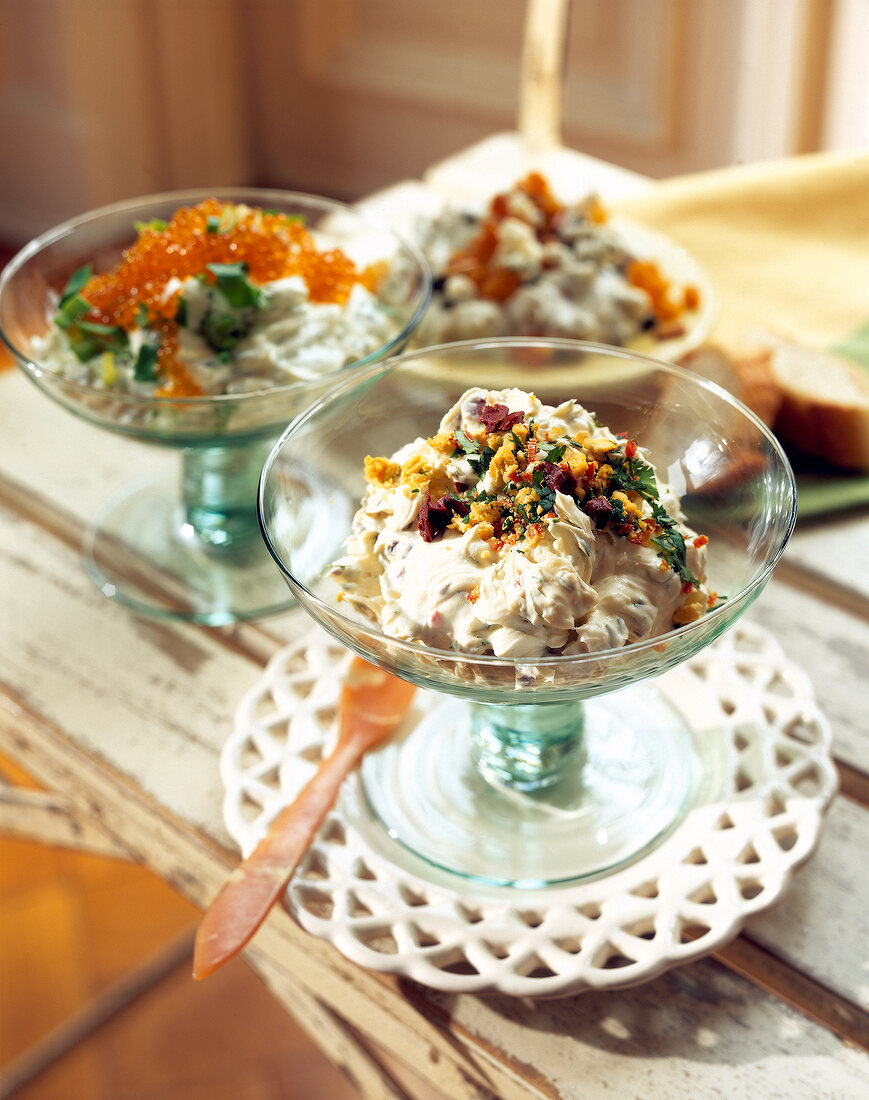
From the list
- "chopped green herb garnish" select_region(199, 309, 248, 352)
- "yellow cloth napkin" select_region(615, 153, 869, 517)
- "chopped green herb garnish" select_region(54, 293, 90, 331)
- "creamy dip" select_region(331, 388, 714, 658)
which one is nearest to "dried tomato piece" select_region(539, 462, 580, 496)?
"creamy dip" select_region(331, 388, 714, 658)

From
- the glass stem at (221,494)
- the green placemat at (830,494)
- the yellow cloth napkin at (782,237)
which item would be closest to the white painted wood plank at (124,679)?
the glass stem at (221,494)

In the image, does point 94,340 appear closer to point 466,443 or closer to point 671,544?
point 466,443

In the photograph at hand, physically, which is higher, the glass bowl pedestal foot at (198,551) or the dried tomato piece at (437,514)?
the dried tomato piece at (437,514)

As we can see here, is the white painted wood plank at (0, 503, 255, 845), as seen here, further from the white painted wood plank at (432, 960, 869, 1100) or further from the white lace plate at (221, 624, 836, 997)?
the white painted wood plank at (432, 960, 869, 1100)

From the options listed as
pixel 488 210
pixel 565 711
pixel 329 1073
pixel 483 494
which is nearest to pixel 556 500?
pixel 483 494

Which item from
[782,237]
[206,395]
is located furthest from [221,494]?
[782,237]

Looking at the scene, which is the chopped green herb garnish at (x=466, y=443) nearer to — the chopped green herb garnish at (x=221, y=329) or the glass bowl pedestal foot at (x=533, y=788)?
the glass bowl pedestal foot at (x=533, y=788)

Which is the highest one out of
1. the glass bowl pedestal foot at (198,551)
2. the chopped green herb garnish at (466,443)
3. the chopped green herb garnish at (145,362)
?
the chopped green herb garnish at (466,443)
